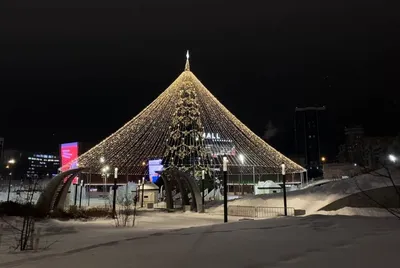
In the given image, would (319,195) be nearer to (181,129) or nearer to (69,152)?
(181,129)

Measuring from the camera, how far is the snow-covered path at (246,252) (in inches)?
230

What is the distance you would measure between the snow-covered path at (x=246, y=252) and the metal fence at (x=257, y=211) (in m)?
13.5

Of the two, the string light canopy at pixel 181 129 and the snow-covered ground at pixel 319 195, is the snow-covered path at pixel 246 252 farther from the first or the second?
the string light canopy at pixel 181 129

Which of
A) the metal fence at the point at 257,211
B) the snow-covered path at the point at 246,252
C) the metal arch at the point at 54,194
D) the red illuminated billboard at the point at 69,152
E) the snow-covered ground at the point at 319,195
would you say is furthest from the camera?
the red illuminated billboard at the point at 69,152

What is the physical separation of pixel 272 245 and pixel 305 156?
103 m

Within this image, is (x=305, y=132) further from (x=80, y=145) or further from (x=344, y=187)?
(x=344, y=187)

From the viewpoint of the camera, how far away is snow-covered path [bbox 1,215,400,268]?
230 inches

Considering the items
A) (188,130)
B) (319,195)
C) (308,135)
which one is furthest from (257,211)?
(308,135)

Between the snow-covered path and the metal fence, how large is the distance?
1352 centimetres

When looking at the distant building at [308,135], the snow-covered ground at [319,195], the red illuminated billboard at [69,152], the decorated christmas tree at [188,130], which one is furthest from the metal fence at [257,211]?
the distant building at [308,135]

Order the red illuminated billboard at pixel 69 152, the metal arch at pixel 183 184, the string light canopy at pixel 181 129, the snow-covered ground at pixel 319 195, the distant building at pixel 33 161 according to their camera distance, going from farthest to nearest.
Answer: the distant building at pixel 33 161, the red illuminated billboard at pixel 69 152, the metal arch at pixel 183 184, the string light canopy at pixel 181 129, the snow-covered ground at pixel 319 195

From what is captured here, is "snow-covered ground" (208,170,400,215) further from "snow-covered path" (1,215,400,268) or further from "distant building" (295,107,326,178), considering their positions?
"distant building" (295,107,326,178)


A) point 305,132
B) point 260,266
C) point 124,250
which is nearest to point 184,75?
point 124,250

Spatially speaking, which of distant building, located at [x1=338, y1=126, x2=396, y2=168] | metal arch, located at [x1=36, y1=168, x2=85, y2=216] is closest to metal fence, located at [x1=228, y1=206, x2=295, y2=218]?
metal arch, located at [x1=36, y1=168, x2=85, y2=216]
